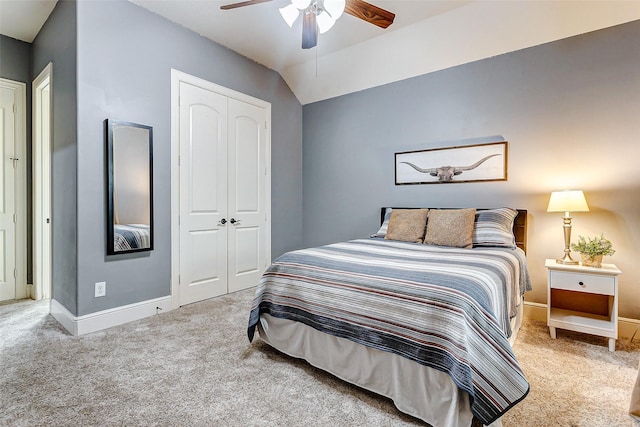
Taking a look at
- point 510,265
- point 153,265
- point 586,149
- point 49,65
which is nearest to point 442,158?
point 586,149

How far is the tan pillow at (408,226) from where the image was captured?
305cm

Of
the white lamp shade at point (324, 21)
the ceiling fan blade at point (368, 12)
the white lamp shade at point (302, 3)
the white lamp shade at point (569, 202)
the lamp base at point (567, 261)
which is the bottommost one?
the lamp base at point (567, 261)

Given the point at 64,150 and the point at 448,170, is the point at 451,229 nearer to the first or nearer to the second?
the point at 448,170

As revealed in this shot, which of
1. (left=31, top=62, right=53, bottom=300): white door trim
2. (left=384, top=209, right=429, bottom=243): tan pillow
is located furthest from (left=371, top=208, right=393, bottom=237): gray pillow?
(left=31, top=62, right=53, bottom=300): white door trim

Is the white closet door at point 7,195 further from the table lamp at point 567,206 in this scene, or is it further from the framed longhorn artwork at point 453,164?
the table lamp at point 567,206

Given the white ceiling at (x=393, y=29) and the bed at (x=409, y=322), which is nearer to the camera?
the bed at (x=409, y=322)

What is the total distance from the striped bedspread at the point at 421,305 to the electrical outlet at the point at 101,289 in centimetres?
143

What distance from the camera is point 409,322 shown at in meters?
1.53

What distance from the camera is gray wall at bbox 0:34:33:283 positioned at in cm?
332

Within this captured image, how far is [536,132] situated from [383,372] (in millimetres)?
2709

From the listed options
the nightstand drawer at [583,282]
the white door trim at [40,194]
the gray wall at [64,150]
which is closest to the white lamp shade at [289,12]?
the gray wall at [64,150]

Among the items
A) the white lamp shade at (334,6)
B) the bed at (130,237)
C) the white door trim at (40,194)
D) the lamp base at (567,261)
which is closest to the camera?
the white lamp shade at (334,6)

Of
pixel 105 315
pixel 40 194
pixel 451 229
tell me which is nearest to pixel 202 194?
pixel 105 315

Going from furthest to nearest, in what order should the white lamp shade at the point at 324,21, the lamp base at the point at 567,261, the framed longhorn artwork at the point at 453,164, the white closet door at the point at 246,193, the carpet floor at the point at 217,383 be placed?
the white closet door at the point at 246,193
the framed longhorn artwork at the point at 453,164
the lamp base at the point at 567,261
the white lamp shade at the point at 324,21
the carpet floor at the point at 217,383
